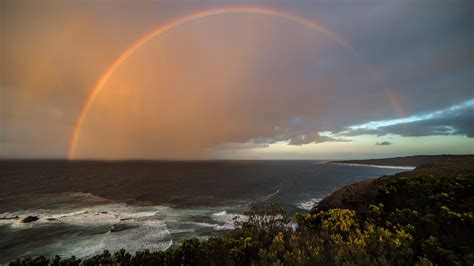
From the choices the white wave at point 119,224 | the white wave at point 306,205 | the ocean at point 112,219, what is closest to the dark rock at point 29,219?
the white wave at point 119,224

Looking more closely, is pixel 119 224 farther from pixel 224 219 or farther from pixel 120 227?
pixel 224 219

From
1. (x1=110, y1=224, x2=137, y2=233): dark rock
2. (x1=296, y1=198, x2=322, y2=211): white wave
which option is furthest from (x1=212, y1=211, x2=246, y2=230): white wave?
(x1=296, y1=198, x2=322, y2=211): white wave

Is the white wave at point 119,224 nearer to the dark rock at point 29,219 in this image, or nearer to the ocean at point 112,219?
the ocean at point 112,219

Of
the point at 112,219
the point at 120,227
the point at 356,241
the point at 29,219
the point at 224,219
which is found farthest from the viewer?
the point at 112,219

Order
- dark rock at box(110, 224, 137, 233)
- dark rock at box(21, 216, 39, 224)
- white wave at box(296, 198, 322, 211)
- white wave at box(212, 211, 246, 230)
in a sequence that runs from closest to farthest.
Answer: dark rock at box(110, 224, 137, 233), white wave at box(212, 211, 246, 230), dark rock at box(21, 216, 39, 224), white wave at box(296, 198, 322, 211)

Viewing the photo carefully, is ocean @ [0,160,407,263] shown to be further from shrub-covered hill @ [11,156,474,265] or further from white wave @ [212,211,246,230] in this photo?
shrub-covered hill @ [11,156,474,265]

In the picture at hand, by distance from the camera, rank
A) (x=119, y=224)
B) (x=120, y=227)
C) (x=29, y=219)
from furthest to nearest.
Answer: (x=29, y=219) → (x=119, y=224) → (x=120, y=227)

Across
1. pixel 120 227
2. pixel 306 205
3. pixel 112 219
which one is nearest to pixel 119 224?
pixel 120 227

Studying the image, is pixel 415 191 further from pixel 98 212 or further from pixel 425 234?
pixel 98 212

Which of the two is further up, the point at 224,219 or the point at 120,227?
→ the point at 120,227
